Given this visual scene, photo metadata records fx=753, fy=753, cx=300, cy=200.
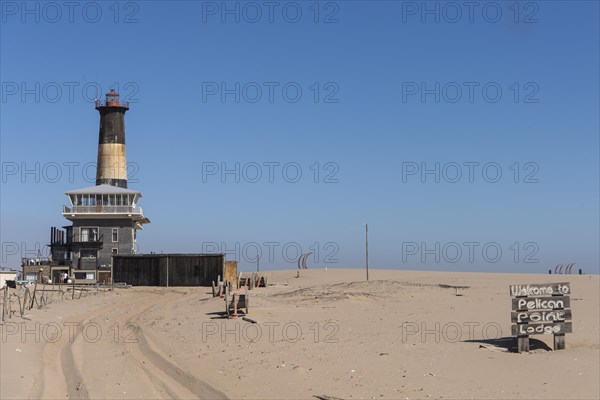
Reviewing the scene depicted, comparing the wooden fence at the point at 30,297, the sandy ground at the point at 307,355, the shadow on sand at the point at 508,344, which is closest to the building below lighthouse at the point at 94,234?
the wooden fence at the point at 30,297

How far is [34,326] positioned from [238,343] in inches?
362

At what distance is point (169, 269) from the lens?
2559 inches

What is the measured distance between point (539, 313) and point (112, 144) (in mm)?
64159

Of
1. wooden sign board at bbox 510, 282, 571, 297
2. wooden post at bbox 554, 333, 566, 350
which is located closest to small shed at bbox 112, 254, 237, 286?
wooden sign board at bbox 510, 282, 571, 297

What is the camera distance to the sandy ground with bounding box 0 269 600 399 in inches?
599

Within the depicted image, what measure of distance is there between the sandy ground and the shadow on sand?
3 centimetres

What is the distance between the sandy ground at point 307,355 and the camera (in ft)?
49.9

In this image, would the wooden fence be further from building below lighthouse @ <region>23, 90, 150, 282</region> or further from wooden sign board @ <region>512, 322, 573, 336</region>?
wooden sign board @ <region>512, 322, 573, 336</region>

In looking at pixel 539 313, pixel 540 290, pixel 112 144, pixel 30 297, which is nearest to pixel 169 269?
pixel 112 144

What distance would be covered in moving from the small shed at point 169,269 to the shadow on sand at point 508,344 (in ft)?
143

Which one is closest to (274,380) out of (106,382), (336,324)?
(106,382)

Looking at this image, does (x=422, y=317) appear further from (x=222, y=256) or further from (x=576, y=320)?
(x=222, y=256)

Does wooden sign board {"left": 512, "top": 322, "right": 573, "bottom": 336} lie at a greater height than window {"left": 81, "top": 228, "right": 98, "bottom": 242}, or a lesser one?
lesser

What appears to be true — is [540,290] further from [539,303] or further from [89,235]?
[89,235]
